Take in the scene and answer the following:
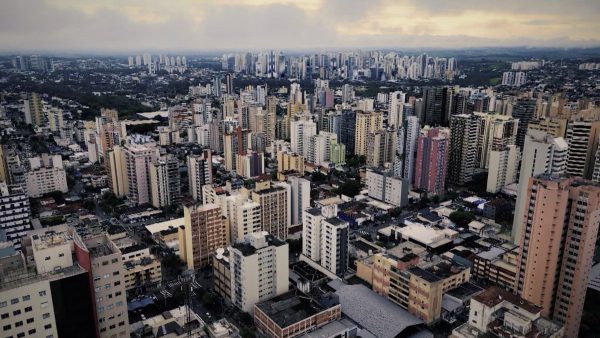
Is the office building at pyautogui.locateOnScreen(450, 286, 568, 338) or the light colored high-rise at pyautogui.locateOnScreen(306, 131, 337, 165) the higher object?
the office building at pyautogui.locateOnScreen(450, 286, 568, 338)

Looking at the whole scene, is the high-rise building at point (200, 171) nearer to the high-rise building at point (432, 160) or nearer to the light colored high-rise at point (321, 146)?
the light colored high-rise at point (321, 146)

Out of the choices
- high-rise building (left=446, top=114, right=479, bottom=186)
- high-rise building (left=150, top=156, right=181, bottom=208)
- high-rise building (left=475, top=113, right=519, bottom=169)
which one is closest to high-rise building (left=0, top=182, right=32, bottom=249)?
high-rise building (left=150, top=156, right=181, bottom=208)

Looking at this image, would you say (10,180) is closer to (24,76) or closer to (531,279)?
(531,279)

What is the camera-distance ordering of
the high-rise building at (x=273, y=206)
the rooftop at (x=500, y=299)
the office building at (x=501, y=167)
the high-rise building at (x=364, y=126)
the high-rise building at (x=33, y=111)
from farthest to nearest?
the high-rise building at (x=33, y=111), the high-rise building at (x=364, y=126), the office building at (x=501, y=167), the high-rise building at (x=273, y=206), the rooftop at (x=500, y=299)

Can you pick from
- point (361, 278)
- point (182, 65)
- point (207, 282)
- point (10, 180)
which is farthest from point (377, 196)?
point (182, 65)

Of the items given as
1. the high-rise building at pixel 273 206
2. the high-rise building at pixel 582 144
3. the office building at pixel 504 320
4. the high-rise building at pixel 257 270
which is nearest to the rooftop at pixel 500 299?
the office building at pixel 504 320

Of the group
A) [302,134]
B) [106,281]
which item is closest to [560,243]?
[106,281]

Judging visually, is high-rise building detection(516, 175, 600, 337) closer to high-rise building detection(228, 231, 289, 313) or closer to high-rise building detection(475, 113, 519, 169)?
high-rise building detection(228, 231, 289, 313)
